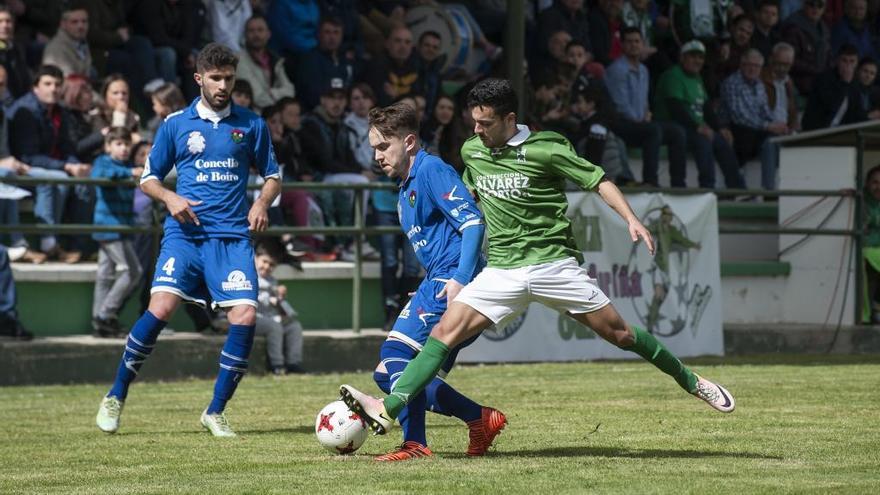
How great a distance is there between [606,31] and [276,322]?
7669 millimetres

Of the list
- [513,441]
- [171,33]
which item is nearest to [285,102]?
[171,33]

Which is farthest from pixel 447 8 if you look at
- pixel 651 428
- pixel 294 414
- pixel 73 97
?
pixel 651 428

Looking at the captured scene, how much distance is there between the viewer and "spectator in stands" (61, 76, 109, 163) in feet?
50.3

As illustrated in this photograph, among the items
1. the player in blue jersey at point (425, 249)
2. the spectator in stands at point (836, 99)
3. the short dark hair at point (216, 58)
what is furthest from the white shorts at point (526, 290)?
the spectator in stands at point (836, 99)

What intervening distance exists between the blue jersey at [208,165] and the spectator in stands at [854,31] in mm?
14999

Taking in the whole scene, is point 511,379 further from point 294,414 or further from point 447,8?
point 447,8

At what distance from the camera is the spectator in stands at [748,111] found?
71.2 ft

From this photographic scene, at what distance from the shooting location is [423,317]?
28.7 feet

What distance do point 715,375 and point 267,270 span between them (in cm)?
389

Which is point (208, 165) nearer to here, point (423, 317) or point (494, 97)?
point (423, 317)

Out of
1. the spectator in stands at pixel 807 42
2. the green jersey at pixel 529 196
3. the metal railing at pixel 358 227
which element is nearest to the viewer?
the green jersey at pixel 529 196

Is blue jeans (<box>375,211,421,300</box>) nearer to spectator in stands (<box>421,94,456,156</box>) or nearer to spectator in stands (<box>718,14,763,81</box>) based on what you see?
spectator in stands (<box>421,94,456,156</box>)

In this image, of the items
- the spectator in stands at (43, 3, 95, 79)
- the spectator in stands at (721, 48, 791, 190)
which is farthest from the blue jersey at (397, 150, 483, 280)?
the spectator in stands at (721, 48, 791, 190)

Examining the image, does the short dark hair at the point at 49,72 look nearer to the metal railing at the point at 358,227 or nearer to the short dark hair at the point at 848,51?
the metal railing at the point at 358,227
